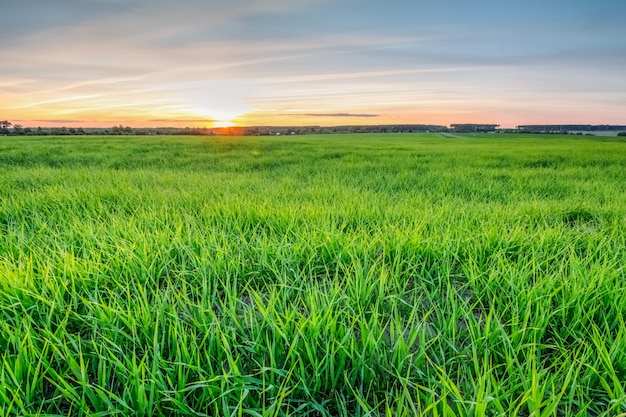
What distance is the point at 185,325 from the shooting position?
1624mm

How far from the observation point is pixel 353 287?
71.6 inches

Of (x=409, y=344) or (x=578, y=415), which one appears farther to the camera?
(x=409, y=344)

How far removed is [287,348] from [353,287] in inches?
20.9

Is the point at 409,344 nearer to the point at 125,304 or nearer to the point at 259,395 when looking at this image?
the point at 259,395

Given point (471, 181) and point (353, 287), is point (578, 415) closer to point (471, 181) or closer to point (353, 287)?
point (353, 287)

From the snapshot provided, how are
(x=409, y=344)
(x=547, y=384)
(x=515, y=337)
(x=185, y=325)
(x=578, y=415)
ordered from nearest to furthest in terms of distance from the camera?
(x=578, y=415) < (x=547, y=384) < (x=409, y=344) < (x=515, y=337) < (x=185, y=325)

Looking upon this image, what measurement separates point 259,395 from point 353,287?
790 millimetres

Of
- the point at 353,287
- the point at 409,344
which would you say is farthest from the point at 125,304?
the point at 409,344

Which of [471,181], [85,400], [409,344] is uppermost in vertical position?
[471,181]

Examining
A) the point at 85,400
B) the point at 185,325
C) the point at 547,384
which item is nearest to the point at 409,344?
the point at 547,384

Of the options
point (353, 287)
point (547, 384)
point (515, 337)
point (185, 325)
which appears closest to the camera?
point (547, 384)

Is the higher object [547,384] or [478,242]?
[478,242]

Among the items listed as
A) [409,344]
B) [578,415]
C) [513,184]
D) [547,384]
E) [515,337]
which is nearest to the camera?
[578,415]

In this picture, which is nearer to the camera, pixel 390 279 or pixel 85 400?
pixel 85 400
